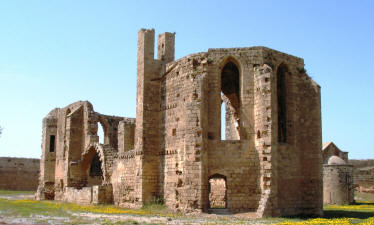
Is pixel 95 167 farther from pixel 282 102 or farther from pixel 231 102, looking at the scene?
pixel 282 102

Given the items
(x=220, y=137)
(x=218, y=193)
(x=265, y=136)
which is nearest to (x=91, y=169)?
Result: (x=218, y=193)

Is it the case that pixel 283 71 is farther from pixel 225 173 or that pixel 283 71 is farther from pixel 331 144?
pixel 331 144

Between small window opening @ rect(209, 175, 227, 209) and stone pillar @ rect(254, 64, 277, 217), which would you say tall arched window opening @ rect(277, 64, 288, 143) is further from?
small window opening @ rect(209, 175, 227, 209)

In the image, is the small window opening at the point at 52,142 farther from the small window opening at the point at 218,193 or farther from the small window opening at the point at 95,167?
the small window opening at the point at 218,193

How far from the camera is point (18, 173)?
39.6 meters

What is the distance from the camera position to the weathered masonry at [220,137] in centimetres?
1908

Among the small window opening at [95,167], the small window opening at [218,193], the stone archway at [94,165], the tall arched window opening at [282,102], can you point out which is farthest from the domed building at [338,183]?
the small window opening at [95,167]

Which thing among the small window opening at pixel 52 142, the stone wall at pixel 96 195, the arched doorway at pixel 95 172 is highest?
the small window opening at pixel 52 142

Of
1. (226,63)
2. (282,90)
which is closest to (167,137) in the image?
(226,63)

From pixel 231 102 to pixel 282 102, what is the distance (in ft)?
13.8

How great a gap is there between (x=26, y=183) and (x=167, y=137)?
23.1m

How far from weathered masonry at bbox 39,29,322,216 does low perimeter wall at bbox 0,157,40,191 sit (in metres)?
16.4

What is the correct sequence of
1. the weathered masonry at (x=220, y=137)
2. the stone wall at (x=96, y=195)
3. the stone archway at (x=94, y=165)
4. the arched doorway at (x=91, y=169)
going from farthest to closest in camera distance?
the arched doorway at (x=91, y=169) < the stone archway at (x=94, y=165) < the stone wall at (x=96, y=195) < the weathered masonry at (x=220, y=137)

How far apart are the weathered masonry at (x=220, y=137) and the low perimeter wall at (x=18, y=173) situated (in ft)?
53.8
